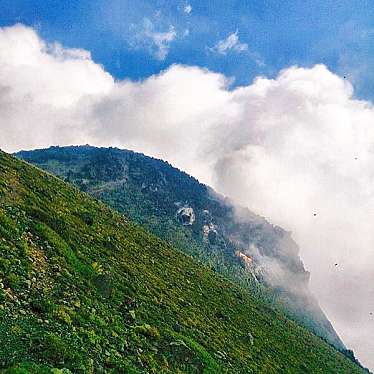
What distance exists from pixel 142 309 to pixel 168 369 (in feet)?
25.8

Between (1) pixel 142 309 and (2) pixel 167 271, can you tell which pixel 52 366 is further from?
(2) pixel 167 271

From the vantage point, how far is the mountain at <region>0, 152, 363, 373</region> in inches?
822

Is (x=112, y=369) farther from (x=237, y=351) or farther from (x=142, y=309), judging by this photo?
(x=237, y=351)

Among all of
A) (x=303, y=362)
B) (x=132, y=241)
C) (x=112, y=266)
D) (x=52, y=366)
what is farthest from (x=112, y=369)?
Result: (x=303, y=362)

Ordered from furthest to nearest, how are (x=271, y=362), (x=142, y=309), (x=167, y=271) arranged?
(x=167, y=271) → (x=271, y=362) → (x=142, y=309)

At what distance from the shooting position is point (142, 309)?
113ft

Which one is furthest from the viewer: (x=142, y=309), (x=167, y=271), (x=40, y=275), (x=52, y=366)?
(x=167, y=271)

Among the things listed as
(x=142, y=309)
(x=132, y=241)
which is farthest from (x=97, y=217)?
(x=142, y=309)

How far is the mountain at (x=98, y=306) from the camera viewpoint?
20875mm

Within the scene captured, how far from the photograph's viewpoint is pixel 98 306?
28250mm

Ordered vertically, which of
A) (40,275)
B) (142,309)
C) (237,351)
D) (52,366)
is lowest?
(52,366)

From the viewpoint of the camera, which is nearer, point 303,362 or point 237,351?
point 237,351

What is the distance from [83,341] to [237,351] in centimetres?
2430

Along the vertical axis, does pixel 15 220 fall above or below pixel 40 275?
above
